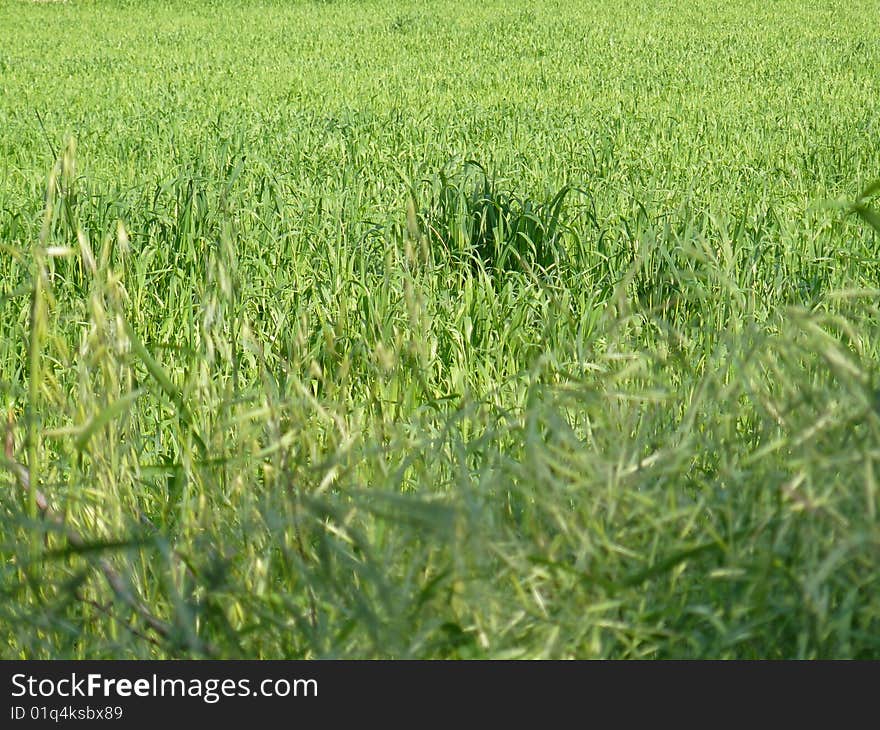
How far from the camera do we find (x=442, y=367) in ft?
8.93

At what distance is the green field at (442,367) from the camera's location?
1.15 metres

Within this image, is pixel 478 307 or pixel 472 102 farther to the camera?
pixel 472 102

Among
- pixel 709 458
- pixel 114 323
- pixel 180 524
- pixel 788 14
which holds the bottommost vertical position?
pixel 180 524

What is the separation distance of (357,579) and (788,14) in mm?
17013

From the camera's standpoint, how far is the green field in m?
1.15

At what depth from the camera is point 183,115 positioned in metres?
7.36

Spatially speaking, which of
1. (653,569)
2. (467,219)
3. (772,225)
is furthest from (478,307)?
(653,569)

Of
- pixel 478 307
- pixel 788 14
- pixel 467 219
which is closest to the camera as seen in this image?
pixel 478 307
